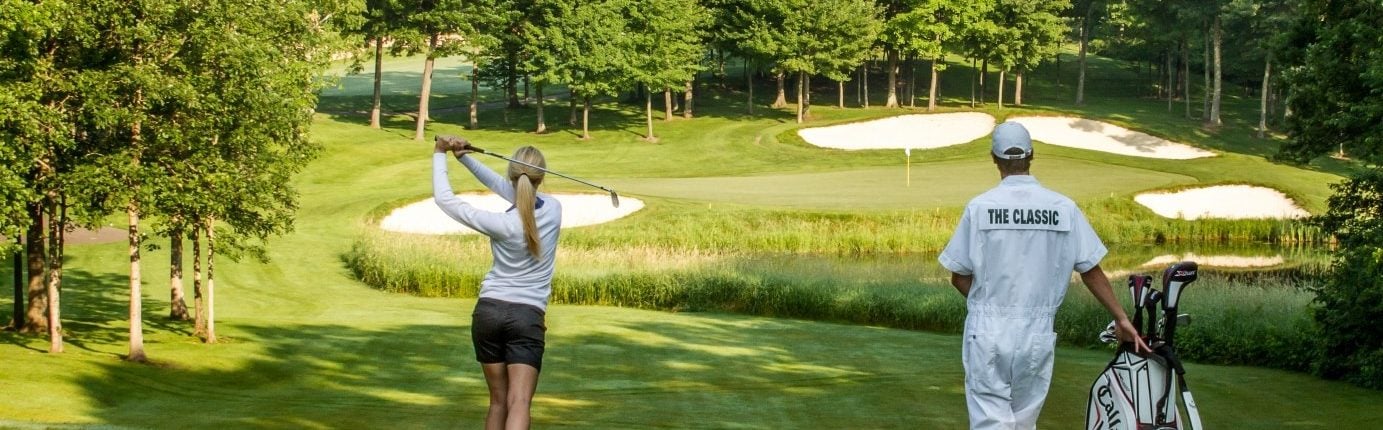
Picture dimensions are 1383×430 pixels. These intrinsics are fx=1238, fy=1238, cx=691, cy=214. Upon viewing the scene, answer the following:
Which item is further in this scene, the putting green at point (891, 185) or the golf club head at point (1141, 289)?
the putting green at point (891, 185)

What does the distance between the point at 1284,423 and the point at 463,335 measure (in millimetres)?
11439

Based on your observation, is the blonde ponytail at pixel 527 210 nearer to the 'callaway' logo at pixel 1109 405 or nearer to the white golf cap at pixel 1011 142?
the white golf cap at pixel 1011 142

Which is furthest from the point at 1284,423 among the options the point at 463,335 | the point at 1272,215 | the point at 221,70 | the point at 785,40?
the point at 785,40

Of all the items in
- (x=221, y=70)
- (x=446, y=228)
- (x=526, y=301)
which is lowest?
(x=446, y=228)

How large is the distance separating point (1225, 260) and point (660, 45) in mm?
34705

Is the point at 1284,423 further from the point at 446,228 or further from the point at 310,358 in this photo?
the point at 446,228

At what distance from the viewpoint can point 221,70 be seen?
16.7 meters

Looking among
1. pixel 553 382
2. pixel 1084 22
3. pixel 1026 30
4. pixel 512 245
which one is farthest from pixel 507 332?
pixel 1084 22

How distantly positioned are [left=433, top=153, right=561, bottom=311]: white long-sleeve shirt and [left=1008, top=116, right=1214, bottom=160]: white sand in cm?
4731

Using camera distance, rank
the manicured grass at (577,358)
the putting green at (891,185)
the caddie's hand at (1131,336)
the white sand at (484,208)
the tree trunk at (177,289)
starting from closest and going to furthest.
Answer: the caddie's hand at (1131,336) → the manicured grass at (577,358) → the tree trunk at (177,289) → the white sand at (484,208) → the putting green at (891,185)

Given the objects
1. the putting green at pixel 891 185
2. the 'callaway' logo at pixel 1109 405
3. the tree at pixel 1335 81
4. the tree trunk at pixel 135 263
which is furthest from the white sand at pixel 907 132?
the 'callaway' logo at pixel 1109 405

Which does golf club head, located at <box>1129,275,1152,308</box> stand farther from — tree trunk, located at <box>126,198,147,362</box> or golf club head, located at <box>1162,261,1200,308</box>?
tree trunk, located at <box>126,198,147,362</box>

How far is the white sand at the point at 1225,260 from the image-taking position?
33125 mm

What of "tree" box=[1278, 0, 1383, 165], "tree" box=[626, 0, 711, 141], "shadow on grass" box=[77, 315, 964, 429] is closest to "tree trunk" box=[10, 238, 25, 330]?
"shadow on grass" box=[77, 315, 964, 429]
